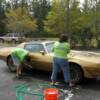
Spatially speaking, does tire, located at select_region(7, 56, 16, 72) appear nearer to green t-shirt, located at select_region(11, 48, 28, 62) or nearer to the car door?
the car door

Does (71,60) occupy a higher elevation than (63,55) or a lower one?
lower

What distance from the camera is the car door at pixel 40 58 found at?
9.00 meters

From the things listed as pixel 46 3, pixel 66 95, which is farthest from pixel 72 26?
pixel 46 3

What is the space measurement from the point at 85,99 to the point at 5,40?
30593mm

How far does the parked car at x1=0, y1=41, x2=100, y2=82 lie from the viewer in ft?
26.3

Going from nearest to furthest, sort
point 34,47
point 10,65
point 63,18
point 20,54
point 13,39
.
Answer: point 20,54
point 34,47
point 10,65
point 63,18
point 13,39

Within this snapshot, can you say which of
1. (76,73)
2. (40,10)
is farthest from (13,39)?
(76,73)

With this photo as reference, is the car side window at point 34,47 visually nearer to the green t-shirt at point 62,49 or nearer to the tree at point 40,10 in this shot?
the green t-shirt at point 62,49

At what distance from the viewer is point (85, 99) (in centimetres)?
672

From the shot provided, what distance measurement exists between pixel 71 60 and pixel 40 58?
1.27 metres

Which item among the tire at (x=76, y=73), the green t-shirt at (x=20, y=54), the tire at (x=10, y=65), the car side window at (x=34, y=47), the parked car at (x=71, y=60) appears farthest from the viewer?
the tire at (x=10, y=65)

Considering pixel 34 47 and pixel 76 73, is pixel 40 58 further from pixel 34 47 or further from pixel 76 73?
pixel 76 73

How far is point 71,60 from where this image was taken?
8406mm

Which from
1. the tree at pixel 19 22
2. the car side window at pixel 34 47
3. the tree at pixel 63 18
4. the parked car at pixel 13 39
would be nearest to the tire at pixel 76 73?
the car side window at pixel 34 47
